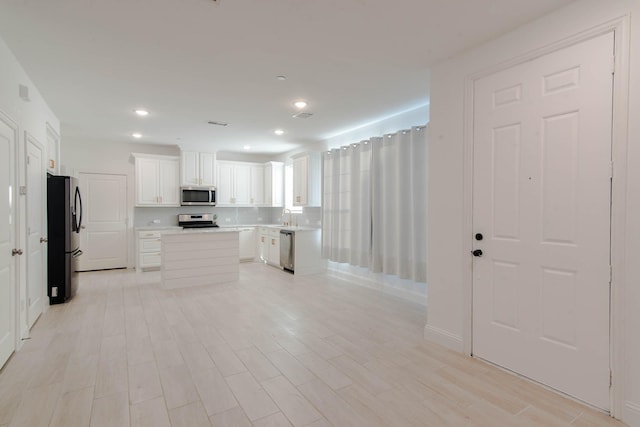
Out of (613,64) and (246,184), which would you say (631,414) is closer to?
(613,64)

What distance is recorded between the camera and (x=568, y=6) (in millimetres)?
2119

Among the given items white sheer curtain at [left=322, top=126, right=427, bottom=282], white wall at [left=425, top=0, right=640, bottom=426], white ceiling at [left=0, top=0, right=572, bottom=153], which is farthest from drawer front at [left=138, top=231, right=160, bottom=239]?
white wall at [left=425, top=0, right=640, bottom=426]

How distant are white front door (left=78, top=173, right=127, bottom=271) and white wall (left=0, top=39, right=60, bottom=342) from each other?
114 inches

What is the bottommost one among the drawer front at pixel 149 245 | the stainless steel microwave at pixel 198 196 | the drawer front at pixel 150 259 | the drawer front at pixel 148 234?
the drawer front at pixel 150 259

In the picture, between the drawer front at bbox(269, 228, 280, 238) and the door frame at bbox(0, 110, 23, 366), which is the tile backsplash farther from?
the door frame at bbox(0, 110, 23, 366)

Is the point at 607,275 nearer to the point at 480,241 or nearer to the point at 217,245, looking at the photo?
the point at 480,241

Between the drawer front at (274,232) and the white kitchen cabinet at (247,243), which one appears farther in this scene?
the white kitchen cabinet at (247,243)

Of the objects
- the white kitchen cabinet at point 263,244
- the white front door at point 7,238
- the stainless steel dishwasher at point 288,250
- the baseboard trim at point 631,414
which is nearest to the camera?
the baseboard trim at point 631,414

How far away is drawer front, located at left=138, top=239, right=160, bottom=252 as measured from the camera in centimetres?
615

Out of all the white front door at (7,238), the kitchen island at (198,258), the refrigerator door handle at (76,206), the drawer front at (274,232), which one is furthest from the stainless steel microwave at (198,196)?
the white front door at (7,238)

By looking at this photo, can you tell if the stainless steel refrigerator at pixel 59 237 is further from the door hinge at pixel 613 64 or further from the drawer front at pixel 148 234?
the door hinge at pixel 613 64

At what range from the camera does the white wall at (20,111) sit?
2.62 metres

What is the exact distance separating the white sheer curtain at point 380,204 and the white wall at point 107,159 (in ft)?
13.6

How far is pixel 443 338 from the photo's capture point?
2920mm
